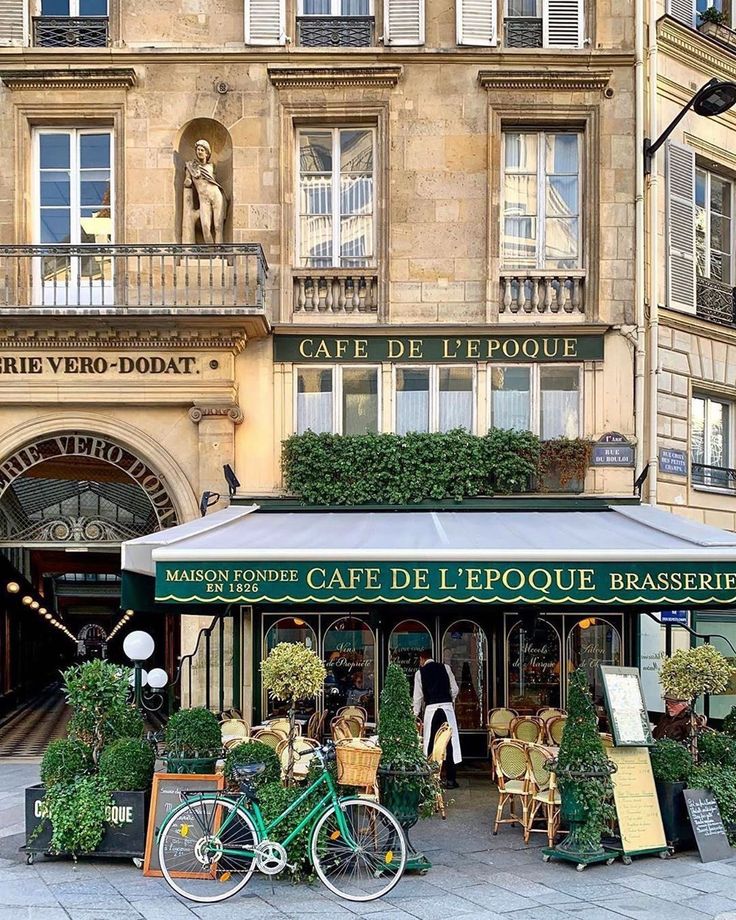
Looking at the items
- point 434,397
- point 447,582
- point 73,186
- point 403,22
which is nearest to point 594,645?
point 434,397

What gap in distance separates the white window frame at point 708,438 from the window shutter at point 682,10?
5222 mm

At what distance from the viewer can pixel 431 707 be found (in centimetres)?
1269

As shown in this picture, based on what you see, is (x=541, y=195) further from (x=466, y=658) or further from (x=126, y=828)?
(x=126, y=828)

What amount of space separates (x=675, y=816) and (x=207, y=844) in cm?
397

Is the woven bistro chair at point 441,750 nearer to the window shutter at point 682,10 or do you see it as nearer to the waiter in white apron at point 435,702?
the waiter in white apron at point 435,702

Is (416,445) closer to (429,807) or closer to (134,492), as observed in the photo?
(134,492)

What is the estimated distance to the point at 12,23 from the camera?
1481 centimetres

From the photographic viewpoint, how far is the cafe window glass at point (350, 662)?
14.5m

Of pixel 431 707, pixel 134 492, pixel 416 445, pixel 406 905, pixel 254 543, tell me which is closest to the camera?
pixel 406 905

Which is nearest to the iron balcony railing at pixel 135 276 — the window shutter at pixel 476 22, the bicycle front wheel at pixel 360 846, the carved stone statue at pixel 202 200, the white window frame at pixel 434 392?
the carved stone statue at pixel 202 200

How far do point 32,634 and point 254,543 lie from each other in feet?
61.7

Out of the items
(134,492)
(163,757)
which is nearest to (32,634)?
(134,492)

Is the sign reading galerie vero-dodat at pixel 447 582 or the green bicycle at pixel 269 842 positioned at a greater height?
the sign reading galerie vero-dodat at pixel 447 582

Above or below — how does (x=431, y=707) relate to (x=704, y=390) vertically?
below
